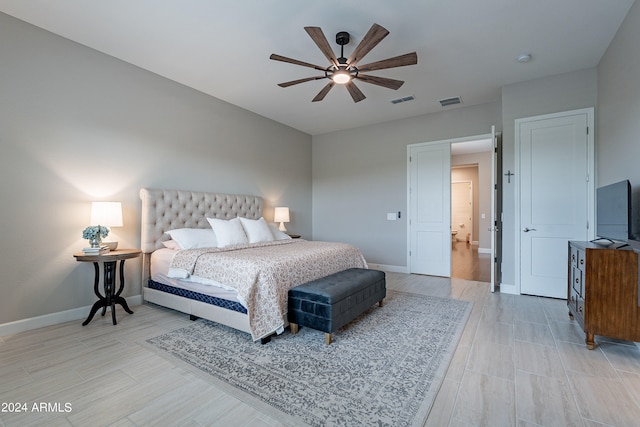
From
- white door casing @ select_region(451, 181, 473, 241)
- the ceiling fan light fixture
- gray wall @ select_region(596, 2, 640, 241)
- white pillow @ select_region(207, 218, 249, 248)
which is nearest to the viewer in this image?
gray wall @ select_region(596, 2, 640, 241)

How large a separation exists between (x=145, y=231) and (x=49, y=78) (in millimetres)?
1845

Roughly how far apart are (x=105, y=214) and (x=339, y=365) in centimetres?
281

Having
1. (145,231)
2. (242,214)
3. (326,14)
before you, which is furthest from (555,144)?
(145,231)

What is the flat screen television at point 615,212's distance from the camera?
231cm

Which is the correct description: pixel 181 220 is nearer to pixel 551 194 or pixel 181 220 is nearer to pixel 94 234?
pixel 94 234

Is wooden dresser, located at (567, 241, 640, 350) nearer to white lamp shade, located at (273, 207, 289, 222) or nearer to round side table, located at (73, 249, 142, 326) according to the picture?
white lamp shade, located at (273, 207, 289, 222)

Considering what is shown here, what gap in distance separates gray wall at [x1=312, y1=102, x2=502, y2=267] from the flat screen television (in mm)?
2319

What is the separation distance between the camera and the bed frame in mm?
2846

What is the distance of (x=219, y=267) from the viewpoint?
9.21 ft

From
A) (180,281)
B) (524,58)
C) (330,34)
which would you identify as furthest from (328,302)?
(524,58)

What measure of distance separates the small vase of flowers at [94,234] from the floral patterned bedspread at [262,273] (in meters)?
0.75

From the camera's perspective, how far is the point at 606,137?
3.21m

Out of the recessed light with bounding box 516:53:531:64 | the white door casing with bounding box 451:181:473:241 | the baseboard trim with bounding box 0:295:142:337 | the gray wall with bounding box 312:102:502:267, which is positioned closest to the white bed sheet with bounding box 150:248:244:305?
the baseboard trim with bounding box 0:295:142:337

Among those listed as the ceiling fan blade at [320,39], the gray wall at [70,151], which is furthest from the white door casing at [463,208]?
the gray wall at [70,151]
